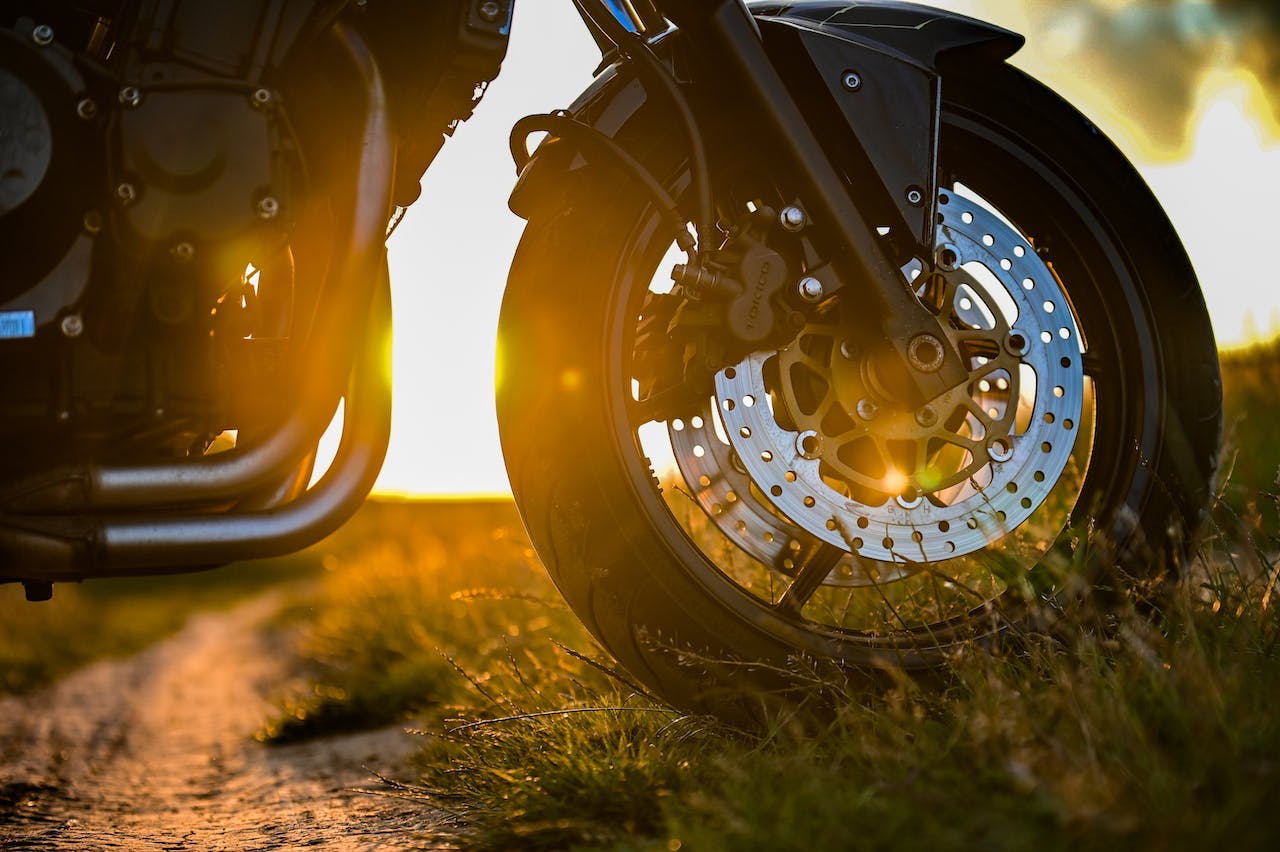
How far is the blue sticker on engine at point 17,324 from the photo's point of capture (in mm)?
1485

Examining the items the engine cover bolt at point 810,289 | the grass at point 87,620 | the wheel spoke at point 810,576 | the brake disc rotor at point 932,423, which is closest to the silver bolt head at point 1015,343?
the brake disc rotor at point 932,423

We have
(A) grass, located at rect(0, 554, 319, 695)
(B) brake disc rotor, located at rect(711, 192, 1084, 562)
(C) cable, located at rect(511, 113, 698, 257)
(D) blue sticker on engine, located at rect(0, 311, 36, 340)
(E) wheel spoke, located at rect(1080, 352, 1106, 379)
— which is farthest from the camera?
(A) grass, located at rect(0, 554, 319, 695)

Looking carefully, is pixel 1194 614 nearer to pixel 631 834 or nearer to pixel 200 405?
pixel 631 834

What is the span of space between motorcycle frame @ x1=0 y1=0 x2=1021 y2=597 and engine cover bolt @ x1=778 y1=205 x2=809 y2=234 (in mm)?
33

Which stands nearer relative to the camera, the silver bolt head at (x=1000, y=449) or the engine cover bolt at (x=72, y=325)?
the engine cover bolt at (x=72, y=325)

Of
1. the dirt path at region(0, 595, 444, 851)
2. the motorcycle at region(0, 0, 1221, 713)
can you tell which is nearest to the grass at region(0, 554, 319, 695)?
the dirt path at region(0, 595, 444, 851)

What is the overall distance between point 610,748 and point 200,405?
2.95 feet

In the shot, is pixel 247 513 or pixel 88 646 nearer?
pixel 247 513

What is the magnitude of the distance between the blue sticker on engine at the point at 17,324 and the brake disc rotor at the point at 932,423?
1066 millimetres

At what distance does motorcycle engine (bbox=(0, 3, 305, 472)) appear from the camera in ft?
4.91

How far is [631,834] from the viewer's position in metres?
1.47

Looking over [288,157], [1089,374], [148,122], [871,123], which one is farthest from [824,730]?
[148,122]

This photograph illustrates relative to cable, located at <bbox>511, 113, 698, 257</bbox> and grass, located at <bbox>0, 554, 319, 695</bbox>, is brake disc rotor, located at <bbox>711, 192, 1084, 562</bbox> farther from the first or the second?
grass, located at <bbox>0, 554, 319, 695</bbox>

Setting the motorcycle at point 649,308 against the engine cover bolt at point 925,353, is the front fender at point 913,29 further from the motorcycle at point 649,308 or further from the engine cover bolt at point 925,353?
the engine cover bolt at point 925,353
